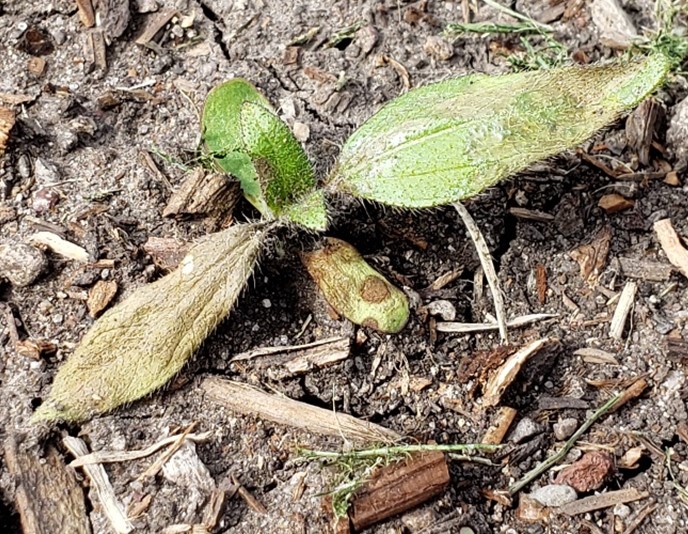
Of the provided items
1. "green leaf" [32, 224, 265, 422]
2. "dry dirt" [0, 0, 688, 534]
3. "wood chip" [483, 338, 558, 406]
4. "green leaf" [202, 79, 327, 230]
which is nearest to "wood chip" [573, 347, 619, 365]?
"dry dirt" [0, 0, 688, 534]

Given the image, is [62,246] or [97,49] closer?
[62,246]

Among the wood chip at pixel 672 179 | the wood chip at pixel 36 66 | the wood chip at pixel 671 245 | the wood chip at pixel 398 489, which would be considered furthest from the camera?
the wood chip at pixel 36 66

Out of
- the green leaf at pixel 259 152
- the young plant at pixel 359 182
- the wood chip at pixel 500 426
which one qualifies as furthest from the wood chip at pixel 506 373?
the green leaf at pixel 259 152

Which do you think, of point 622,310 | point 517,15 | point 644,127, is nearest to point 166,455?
point 622,310

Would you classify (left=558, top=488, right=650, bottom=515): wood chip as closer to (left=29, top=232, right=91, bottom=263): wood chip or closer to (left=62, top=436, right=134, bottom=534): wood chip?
(left=62, top=436, right=134, bottom=534): wood chip

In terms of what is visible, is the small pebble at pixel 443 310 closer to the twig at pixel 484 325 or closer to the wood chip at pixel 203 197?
the twig at pixel 484 325

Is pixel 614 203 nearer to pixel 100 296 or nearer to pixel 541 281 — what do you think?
pixel 541 281
